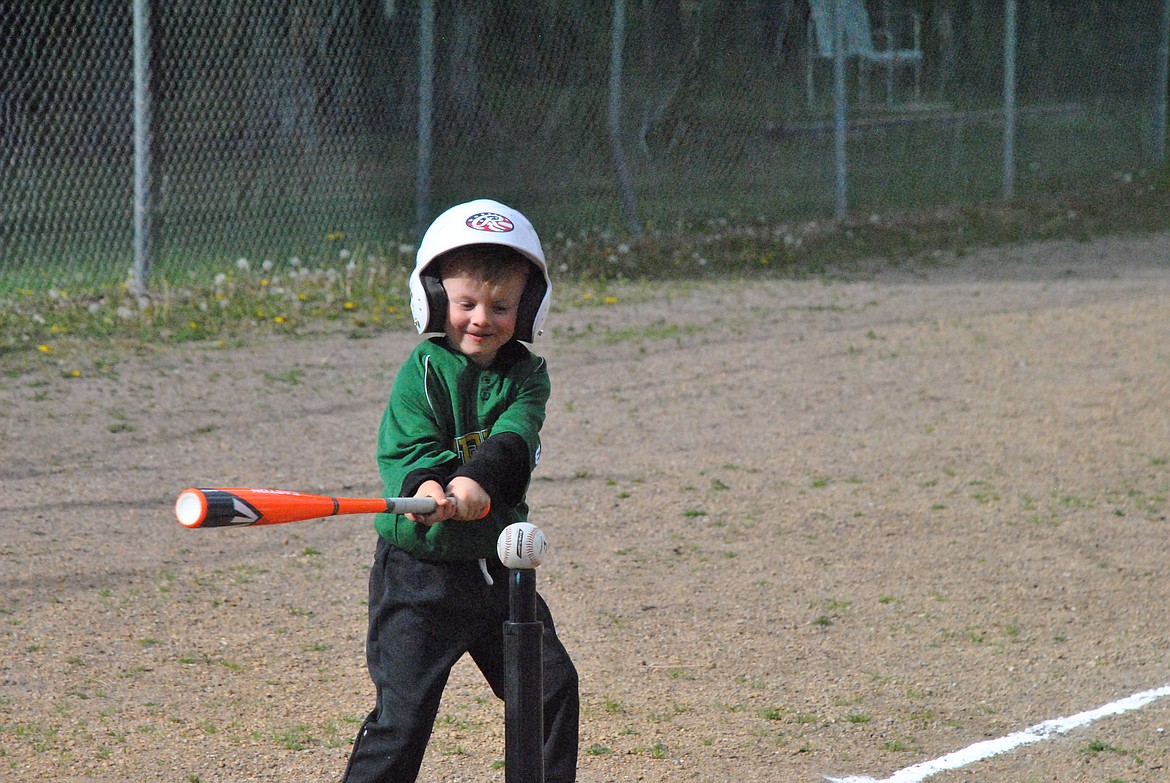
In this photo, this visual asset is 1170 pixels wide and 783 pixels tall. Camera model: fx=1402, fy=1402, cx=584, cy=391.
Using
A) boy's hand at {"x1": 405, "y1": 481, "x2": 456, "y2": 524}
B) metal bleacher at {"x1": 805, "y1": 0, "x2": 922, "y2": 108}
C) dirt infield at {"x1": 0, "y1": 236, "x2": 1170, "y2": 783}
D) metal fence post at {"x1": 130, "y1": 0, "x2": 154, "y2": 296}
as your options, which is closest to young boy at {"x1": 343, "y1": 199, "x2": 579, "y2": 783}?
boy's hand at {"x1": 405, "y1": 481, "x2": 456, "y2": 524}

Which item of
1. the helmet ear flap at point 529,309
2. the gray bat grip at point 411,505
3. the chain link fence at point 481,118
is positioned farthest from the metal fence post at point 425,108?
the gray bat grip at point 411,505

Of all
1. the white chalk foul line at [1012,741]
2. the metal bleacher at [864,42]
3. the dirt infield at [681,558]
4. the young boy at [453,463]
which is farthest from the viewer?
the metal bleacher at [864,42]

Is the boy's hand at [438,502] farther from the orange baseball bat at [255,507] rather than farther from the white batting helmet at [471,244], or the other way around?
the white batting helmet at [471,244]

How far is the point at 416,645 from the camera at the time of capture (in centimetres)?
259

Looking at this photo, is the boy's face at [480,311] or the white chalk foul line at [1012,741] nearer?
the boy's face at [480,311]

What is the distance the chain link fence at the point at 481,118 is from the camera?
856cm

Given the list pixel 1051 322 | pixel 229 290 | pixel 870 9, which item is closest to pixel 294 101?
pixel 229 290

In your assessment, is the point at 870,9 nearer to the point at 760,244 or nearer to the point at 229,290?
the point at 760,244

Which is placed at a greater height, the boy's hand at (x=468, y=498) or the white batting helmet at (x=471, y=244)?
the white batting helmet at (x=471, y=244)

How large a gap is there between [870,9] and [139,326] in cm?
775

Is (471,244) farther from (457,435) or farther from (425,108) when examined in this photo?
(425,108)

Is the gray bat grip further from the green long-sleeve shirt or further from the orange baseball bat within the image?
the green long-sleeve shirt

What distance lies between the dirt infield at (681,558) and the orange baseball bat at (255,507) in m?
1.28

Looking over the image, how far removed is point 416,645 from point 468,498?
36cm
